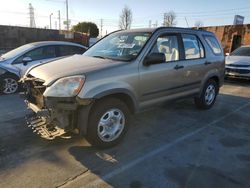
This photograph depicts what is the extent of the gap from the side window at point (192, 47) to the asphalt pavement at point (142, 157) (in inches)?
54.2

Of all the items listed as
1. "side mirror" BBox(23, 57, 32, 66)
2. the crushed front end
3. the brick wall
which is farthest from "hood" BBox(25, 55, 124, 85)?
the brick wall

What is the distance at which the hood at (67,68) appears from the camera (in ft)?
12.1

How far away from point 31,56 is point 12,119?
3044mm

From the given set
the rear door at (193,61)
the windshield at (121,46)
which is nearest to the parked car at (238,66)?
the rear door at (193,61)

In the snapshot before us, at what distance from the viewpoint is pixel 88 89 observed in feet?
11.6

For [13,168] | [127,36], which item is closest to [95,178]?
[13,168]

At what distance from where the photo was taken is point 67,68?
3.92m

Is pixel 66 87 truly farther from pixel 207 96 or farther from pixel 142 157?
pixel 207 96

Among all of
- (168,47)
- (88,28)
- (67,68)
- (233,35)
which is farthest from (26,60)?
(88,28)

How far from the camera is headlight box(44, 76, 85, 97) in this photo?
11.5 feet

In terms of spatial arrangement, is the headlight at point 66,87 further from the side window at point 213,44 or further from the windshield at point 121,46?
the side window at point 213,44

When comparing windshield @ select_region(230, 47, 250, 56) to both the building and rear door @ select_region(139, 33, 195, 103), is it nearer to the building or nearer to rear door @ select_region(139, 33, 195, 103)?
the building

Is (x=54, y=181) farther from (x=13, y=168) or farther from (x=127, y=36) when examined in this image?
(x=127, y=36)

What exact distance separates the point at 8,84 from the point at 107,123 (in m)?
4.88
